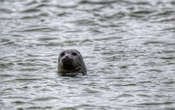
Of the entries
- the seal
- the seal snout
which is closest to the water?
the seal

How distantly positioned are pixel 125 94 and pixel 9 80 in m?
2.91

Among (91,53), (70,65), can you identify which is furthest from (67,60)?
(91,53)

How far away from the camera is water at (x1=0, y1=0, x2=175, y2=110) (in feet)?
34.8

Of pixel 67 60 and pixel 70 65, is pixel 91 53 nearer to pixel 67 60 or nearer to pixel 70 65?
pixel 70 65

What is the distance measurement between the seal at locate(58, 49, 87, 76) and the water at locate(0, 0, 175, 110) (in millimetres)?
224

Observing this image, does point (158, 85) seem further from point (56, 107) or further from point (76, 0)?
point (76, 0)

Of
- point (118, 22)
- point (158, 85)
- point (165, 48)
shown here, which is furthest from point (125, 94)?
point (118, 22)

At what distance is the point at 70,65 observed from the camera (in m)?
12.8

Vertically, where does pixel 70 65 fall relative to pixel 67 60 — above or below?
below

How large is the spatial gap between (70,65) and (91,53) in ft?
6.99

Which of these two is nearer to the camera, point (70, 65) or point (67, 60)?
point (67, 60)

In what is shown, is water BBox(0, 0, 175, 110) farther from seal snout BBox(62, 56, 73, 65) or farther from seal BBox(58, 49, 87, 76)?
seal snout BBox(62, 56, 73, 65)

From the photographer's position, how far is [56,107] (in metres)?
10.1

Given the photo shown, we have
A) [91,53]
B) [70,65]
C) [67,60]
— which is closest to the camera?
[67,60]
